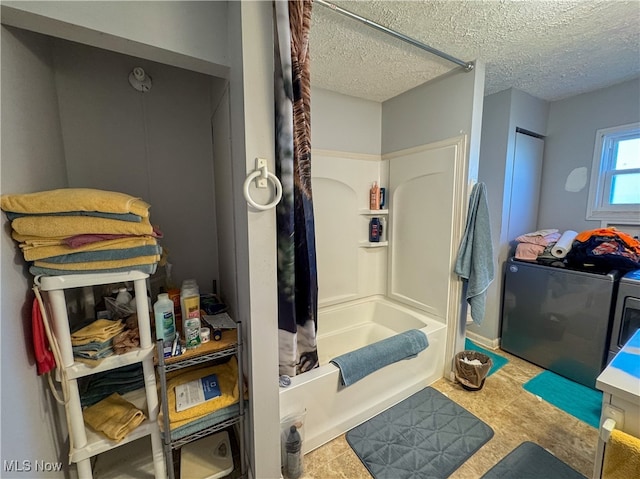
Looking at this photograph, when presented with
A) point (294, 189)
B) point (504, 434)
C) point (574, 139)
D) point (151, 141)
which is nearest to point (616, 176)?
point (574, 139)

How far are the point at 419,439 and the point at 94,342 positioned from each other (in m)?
1.77

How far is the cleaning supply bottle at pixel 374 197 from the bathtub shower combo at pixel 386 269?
48 millimetres

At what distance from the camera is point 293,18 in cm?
109

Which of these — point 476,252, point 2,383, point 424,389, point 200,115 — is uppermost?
point 200,115

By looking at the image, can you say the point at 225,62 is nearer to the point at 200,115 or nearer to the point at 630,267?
the point at 200,115

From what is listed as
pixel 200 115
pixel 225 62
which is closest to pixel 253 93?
pixel 225 62

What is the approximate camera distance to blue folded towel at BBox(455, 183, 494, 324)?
6.16ft

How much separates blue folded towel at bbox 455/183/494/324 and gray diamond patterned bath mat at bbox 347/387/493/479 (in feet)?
2.25

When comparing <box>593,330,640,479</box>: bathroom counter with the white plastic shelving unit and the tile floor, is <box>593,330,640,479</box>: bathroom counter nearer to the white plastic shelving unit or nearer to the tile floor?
the tile floor

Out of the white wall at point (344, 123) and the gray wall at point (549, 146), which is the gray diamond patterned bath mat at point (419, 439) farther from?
the white wall at point (344, 123)

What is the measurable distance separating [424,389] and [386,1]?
96.2 inches

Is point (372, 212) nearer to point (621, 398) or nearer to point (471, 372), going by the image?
point (471, 372)

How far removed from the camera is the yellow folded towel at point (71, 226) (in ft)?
2.91

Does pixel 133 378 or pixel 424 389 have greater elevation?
pixel 133 378
